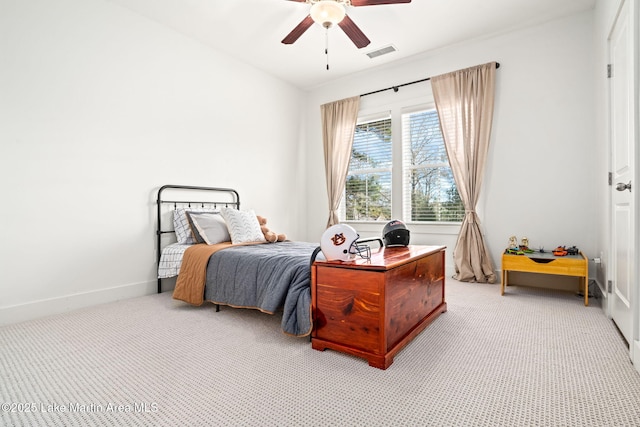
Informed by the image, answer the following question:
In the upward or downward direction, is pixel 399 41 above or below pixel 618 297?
above

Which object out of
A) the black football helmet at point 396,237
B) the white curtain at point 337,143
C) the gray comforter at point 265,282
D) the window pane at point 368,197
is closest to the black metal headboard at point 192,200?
the gray comforter at point 265,282

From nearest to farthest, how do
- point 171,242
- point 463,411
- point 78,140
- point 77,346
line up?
point 463,411
point 77,346
point 78,140
point 171,242

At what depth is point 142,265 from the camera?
130 inches

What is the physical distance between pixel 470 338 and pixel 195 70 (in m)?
3.91

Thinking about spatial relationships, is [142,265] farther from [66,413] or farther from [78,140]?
[66,413]

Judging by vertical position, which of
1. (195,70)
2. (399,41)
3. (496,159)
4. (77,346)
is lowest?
(77,346)

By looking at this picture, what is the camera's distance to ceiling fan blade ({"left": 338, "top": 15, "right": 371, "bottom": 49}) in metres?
2.76

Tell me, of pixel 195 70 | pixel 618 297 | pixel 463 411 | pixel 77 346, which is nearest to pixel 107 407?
pixel 77 346

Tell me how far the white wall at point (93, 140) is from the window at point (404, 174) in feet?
6.36

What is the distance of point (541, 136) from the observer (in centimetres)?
347

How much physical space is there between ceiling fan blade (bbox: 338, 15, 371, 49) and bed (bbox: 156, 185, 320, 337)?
198 cm

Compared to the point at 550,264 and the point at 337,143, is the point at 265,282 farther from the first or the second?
the point at 337,143

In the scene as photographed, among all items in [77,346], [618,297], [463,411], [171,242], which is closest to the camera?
[463,411]

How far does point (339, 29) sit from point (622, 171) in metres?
2.91
